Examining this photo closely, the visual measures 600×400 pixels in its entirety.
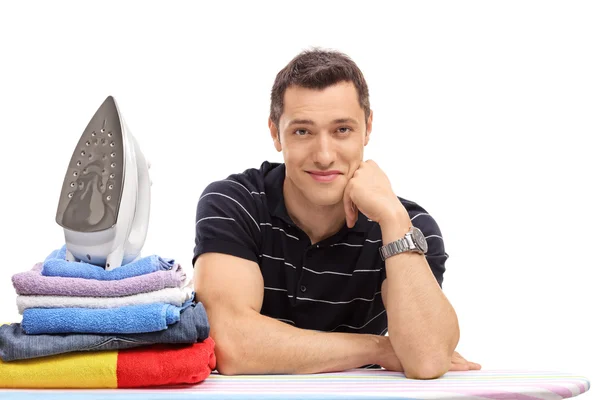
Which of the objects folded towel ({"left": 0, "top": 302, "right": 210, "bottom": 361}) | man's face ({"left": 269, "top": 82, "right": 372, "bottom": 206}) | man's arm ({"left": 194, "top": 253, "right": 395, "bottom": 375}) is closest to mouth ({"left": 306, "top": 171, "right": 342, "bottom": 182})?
man's face ({"left": 269, "top": 82, "right": 372, "bottom": 206})

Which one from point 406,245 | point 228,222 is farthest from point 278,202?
point 406,245

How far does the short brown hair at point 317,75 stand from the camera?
6.95ft

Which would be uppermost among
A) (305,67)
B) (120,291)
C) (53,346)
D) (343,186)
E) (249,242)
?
(305,67)

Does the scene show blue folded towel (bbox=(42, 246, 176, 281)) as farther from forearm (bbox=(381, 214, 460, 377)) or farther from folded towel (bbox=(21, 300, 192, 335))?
forearm (bbox=(381, 214, 460, 377))

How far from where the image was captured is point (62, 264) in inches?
65.1

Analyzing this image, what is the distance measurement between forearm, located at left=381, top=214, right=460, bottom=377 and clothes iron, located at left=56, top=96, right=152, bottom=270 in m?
0.64

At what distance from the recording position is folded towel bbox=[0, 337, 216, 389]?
157cm

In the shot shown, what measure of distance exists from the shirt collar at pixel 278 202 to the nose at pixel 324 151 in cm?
21

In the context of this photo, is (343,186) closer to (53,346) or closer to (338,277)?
(338,277)

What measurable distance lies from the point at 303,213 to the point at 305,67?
409mm

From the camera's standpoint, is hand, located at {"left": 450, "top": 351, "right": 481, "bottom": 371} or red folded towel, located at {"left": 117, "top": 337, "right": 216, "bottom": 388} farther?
hand, located at {"left": 450, "top": 351, "right": 481, "bottom": 371}

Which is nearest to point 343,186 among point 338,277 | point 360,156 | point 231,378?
point 360,156

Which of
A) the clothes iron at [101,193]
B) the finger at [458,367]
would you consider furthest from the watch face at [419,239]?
the clothes iron at [101,193]

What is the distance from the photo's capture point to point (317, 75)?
2.13 metres
